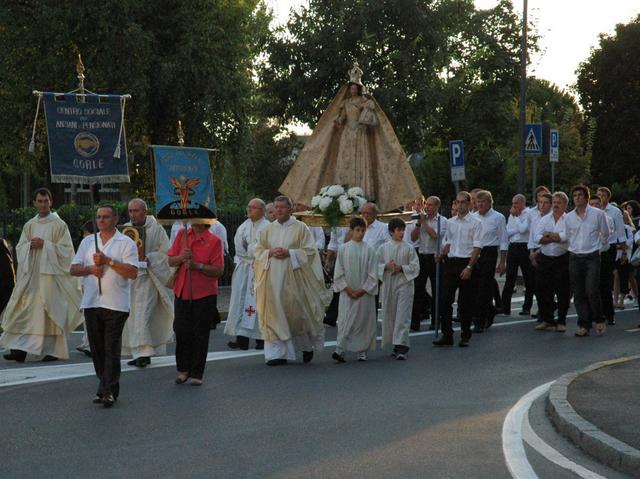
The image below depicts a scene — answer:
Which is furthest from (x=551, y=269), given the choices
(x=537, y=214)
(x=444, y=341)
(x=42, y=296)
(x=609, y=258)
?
(x=42, y=296)

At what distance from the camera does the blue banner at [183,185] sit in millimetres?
11969

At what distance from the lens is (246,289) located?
50.3 ft

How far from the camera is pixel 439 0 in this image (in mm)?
47031

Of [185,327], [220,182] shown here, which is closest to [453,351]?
[185,327]

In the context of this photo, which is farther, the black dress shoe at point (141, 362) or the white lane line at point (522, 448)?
the black dress shoe at point (141, 362)

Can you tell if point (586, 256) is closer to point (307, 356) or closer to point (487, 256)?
point (487, 256)

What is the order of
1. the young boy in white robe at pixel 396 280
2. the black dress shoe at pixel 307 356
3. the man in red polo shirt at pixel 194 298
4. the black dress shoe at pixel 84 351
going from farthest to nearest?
the black dress shoe at pixel 84 351 < the young boy in white robe at pixel 396 280 < the black dress shoe at pixel 307 356 < the man in red polo shirt at pixel 194 298

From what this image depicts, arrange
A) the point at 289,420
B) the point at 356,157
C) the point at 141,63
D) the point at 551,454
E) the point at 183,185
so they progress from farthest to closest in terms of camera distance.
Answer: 1. the point at 141,63
2. the point at 356,157
3. the point at 183,185
4. the point at 289,420
5. the point at 551,454

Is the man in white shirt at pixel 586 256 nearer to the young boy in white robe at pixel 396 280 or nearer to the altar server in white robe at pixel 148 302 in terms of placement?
the young boy in white robe at pixel 396 280

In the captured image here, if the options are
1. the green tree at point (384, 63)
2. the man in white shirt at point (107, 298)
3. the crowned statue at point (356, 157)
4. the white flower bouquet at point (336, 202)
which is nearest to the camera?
the man in white shirt at point (107, 298)

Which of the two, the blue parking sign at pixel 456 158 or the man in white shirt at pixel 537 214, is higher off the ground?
the blue parking sign at pixel 456 158

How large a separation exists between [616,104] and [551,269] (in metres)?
52.7

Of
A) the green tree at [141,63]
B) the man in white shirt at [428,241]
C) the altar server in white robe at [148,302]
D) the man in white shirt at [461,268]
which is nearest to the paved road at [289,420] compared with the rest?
the altar server in white robe at [148,302]

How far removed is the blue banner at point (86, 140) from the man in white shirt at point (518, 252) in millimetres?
7553
